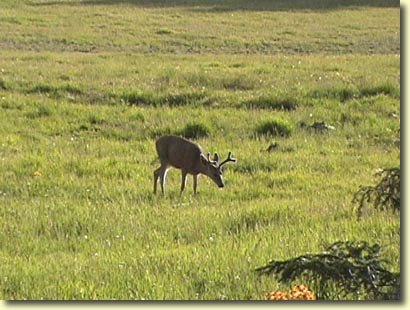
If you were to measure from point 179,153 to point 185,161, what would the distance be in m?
0.13

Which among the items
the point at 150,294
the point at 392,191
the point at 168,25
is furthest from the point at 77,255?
the point at 168,25

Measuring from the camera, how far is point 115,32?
125ft

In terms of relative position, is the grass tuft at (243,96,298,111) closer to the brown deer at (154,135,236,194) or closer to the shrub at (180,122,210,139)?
the shrub at (180,122,210,139)

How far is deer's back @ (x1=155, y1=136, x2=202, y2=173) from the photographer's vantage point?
11.3 metres

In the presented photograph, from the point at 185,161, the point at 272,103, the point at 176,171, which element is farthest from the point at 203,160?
the point at 272,103

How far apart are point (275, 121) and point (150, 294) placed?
9296mm

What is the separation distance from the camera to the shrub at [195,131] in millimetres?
15031

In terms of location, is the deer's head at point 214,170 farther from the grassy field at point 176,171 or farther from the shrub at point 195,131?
the shrub at point 195,131

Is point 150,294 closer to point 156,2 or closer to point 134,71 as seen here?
point 134,71

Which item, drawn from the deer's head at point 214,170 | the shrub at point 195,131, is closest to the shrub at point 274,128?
the shrub at point 195,131

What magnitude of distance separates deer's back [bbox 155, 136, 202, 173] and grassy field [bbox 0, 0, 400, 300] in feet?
1.09

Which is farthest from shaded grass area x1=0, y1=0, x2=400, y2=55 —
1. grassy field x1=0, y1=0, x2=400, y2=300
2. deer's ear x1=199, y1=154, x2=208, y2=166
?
deer's ear x1=199, y1=154, x2=208, y2=166

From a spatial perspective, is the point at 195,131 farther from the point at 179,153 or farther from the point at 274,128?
the point at 179,153

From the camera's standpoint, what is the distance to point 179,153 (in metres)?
11.4
